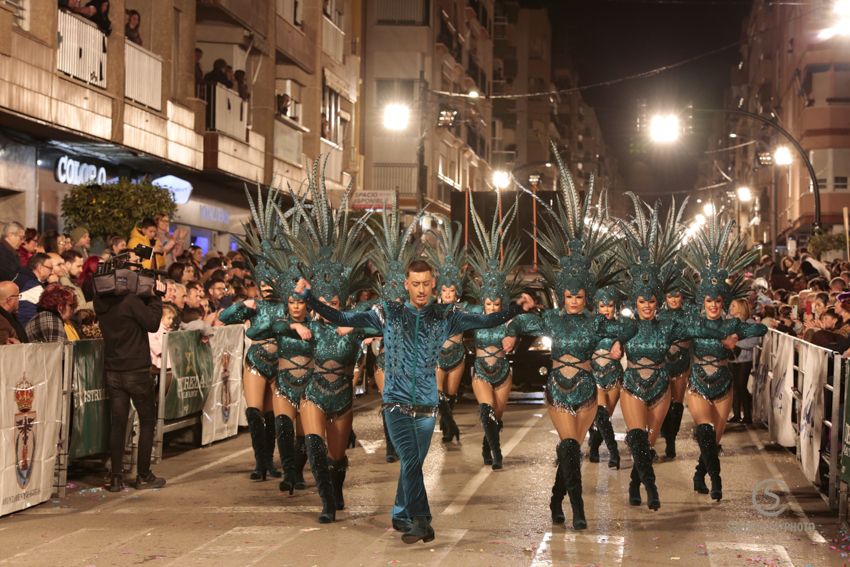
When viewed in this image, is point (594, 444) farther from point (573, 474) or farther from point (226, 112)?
point (226, 112)

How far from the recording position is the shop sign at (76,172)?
21.9m

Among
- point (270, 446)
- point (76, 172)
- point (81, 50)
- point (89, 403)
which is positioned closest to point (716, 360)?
point (270, 446)

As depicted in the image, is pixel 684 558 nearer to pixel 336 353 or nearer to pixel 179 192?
pixel 336 353

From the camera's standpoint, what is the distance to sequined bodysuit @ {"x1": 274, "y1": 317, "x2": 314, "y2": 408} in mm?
11891

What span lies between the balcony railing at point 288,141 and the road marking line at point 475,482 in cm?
1623

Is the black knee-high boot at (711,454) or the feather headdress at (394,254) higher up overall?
the feather headdress at (394,254)

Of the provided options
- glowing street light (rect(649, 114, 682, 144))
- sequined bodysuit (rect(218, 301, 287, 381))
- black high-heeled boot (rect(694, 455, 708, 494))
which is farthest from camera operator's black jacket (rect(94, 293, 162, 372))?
glowing street light (rect(649, 114, 682, 144))

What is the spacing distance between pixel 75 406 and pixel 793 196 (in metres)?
54.7

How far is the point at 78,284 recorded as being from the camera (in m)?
15.4

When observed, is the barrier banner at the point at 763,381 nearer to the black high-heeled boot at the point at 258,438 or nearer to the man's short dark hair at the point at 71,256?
the black high-heeled boot at the point at 258,438

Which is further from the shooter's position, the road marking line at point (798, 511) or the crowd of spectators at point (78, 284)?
the crowd of spectators at point (78, 284)

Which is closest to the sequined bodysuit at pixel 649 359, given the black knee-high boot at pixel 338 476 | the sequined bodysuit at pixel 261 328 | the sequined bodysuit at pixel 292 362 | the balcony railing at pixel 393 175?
the black knee-high boot at pixel 338 476

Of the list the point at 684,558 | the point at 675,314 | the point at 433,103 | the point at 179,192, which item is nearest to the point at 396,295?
the point at 675,314

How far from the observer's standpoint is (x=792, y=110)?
6197cm
